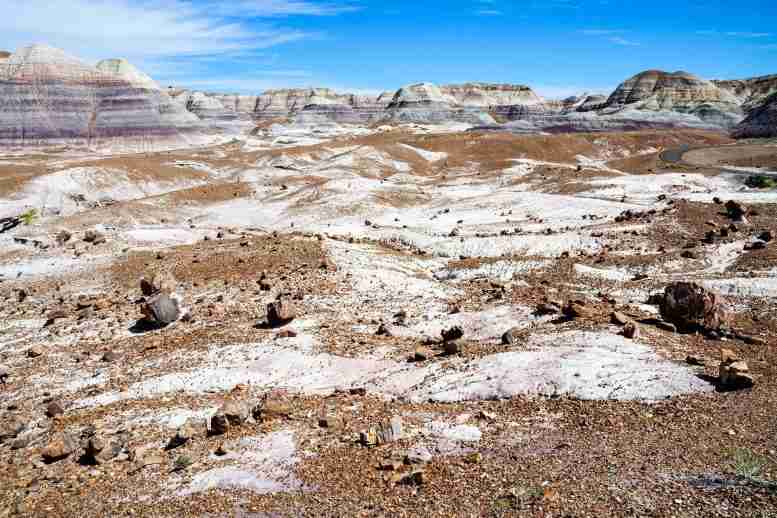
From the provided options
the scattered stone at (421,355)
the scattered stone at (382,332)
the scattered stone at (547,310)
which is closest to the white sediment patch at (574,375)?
the scattered stone at (421,355)

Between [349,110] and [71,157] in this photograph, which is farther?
[349,110]

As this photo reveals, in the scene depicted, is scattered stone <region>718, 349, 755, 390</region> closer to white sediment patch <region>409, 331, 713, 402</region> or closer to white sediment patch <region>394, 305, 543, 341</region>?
white sediment patch <region>409, 331, 713, 402</region>

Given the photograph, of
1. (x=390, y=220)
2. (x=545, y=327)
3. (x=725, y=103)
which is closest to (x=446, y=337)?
(x=545, y=327)

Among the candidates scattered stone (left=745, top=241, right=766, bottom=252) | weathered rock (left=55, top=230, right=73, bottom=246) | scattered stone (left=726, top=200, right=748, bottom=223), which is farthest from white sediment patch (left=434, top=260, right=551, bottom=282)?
weathered rock (left=55, top=230, right=73, bottom=246)

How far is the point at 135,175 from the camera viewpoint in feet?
203

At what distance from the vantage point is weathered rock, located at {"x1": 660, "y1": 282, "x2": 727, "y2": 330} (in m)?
15.2

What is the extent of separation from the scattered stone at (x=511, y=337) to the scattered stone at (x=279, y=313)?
6790 millimetres

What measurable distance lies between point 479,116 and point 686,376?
572ft

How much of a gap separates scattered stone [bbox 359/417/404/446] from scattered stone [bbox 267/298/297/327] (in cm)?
738

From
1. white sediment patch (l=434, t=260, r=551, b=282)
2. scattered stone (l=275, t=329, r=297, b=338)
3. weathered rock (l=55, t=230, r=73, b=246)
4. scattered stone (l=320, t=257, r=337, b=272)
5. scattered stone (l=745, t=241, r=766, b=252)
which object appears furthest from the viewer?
weathered rock (l=55, t=230, r=73, b=246)

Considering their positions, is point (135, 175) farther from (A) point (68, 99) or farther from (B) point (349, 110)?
(B) point (349, 110)

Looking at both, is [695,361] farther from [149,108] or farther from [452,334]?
[149,108]

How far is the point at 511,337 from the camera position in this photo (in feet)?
49.4

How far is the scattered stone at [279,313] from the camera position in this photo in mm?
17445
